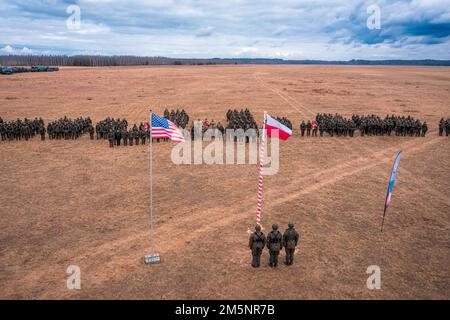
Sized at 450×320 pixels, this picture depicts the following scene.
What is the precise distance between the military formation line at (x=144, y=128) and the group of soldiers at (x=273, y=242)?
15656 millimetres

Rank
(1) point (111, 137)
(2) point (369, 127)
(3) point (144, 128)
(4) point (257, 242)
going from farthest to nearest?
(2) point (369, 127) < (3) point (144, 128) < (1) point (111, 137) < (4) point (257, 242)

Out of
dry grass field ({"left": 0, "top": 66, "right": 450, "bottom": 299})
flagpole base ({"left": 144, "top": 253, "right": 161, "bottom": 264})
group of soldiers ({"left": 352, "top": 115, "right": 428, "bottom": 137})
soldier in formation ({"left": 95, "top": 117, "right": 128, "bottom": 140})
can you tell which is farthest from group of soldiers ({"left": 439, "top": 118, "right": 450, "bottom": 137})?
flagpole base ({"left": 144, "top": 253, "right": 161, "bottom": 264})

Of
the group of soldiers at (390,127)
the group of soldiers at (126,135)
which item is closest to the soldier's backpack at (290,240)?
the group of soldiers at (126,135)

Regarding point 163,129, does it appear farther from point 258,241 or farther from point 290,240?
point 290,240

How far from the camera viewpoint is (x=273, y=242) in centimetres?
1005

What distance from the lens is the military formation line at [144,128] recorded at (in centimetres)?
2433

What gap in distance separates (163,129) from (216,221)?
398cm

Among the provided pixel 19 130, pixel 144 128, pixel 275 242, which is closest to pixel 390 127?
pixel 144 128

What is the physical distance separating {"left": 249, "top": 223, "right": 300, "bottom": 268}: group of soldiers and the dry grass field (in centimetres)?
39

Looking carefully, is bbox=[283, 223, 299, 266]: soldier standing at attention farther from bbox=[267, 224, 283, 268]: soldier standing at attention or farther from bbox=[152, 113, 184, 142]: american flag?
bbox=[152, 113, 184, 142]: american flag

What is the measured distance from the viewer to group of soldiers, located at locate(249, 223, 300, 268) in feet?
32.8

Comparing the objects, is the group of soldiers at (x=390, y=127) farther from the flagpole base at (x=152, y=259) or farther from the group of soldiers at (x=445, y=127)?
the flagpole base at (x=152, y=259)

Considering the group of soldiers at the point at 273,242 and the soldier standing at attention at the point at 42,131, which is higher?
the soldier standing at attention at the point at 42,131
